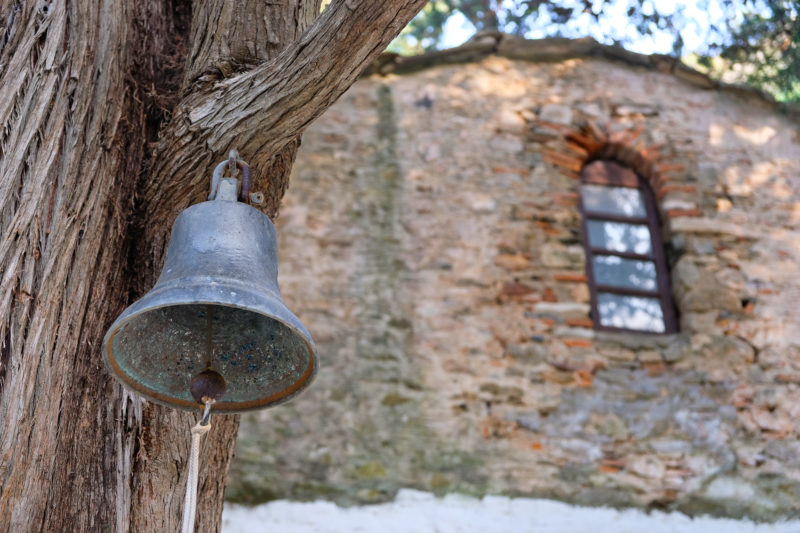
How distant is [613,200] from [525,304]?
1.22 m

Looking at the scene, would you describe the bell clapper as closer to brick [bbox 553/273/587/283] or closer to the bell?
the bell

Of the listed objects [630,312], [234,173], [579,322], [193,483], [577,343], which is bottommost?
[193,483]

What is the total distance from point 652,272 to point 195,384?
4.15 m

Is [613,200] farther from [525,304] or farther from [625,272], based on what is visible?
[525,304]

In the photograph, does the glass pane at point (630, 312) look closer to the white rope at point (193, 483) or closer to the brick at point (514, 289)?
the brick at point (514, 289)

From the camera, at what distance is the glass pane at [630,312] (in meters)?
5.21

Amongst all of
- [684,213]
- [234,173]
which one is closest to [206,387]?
[234,173]

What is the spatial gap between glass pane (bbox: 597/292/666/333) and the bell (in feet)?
11.7

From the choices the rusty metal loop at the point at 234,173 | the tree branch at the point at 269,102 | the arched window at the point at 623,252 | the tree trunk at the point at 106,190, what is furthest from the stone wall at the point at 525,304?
the rusty metal loop at the point at 234,173

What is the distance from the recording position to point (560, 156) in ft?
18.1

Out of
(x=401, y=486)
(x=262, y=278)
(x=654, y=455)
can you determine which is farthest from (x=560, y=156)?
(x=262, y=278)

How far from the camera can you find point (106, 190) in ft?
6.52

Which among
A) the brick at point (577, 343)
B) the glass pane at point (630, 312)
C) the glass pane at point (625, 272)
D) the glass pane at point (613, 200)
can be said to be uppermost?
the glass pane at point (613, 200)

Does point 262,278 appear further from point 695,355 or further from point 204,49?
point 695,355
